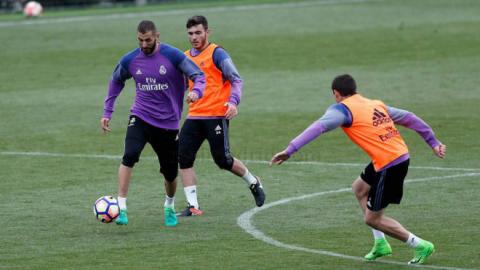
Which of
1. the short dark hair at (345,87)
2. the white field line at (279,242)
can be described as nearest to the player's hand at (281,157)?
the short dark hair at (345,87)

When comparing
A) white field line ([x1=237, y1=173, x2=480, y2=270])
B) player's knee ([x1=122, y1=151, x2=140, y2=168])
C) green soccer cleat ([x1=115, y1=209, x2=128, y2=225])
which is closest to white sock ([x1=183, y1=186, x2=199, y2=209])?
white field line ([x1=237, y1=173, x2=480, y2=270])

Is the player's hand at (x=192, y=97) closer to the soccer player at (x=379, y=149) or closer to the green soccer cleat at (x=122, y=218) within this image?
the green soccer cleat at (x=122, y=218)

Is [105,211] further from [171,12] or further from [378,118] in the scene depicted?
[171,12]

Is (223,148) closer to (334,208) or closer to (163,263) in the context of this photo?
(334,208)

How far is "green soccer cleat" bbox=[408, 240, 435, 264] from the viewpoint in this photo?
1026 centimetres

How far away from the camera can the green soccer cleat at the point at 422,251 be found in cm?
1026

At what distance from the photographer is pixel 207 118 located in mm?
13359

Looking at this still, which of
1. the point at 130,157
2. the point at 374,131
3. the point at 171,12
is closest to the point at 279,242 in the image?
the point at 374,131

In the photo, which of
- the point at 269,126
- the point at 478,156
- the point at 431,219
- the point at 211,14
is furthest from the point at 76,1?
the point at 431,219

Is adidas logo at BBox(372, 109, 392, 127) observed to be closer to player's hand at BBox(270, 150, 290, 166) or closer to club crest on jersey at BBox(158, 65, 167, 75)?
player's hand at BBox(270, 150, 290, 166)

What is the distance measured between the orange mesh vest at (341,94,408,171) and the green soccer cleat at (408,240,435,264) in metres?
0.83

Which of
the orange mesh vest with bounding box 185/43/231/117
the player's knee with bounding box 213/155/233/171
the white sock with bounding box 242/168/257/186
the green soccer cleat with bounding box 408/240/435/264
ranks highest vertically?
the orange mesh vest with bounding box 185/43/231/117

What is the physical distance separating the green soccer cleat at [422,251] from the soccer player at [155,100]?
3248 millimetres

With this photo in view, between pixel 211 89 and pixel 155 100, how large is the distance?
1049 mm
